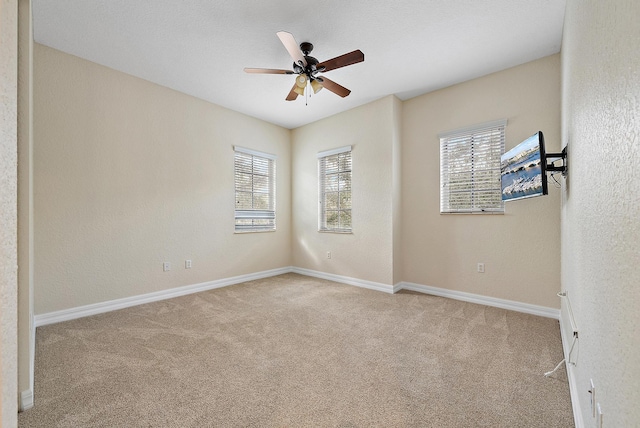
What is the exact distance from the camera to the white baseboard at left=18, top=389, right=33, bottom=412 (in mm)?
1612

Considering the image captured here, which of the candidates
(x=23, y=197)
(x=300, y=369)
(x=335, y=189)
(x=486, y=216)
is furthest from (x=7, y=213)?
(x=335, y=189)

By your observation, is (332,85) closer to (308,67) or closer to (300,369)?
(308,67)

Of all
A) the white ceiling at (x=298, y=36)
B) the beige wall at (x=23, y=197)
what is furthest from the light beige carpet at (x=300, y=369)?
the white ceiling at (x=298, y=36)

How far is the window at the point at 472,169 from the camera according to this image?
136 inches

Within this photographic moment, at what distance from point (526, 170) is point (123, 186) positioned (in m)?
4.27

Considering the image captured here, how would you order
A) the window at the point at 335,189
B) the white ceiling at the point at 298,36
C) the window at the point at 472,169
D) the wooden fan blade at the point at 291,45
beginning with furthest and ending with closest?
the window at the point at 335,189 < the window at the point at 472,169 < the white ceiling at the point at 298,36 < the wooden fan blade at the point at 291,45

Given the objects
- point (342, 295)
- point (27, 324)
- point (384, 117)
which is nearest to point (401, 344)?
point (342, 295)

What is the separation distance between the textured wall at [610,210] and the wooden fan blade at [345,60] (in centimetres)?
147

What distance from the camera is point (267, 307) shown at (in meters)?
3.42

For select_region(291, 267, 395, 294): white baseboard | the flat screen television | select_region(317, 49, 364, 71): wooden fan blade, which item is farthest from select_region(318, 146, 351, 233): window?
the flat screen television

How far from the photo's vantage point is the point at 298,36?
9.00ft

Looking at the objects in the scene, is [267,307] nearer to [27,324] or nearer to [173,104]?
[27,324]

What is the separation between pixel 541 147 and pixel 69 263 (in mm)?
4528

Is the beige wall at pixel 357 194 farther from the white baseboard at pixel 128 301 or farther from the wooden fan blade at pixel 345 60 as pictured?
the wooden fan blade at pixel 345 60
